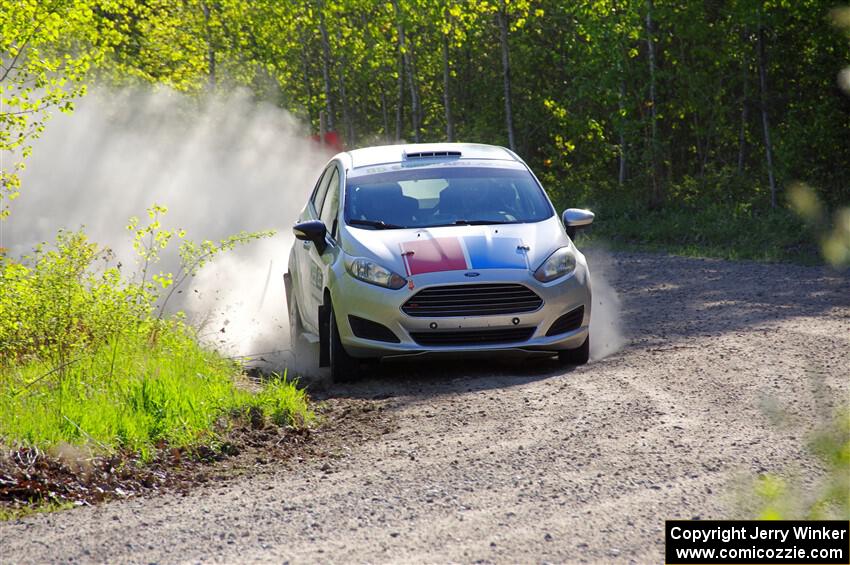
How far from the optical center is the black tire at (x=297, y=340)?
10966 mm

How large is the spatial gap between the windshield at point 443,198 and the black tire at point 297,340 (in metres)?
1.48

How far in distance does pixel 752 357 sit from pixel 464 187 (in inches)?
112

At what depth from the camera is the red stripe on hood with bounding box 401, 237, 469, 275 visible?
9375 mm

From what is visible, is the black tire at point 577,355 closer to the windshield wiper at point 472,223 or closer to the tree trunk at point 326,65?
the windshield wiper at point 472,223

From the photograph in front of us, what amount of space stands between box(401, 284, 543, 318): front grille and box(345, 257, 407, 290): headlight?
19 centimetres

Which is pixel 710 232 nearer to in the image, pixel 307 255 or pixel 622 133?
pixel 622 133

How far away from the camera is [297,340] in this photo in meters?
11.5

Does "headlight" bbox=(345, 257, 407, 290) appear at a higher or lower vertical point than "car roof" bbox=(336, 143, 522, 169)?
lower

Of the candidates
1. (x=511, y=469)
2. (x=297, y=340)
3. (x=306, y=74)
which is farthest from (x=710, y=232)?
(x=306, y=74)

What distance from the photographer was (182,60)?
3012cm

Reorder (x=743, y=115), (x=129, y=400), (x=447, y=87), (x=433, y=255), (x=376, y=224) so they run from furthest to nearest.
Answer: (x=447, y=87) < (x=743, y=115) < (x=376, y=224) < (x=433, y=255) < (x=129, y=400)

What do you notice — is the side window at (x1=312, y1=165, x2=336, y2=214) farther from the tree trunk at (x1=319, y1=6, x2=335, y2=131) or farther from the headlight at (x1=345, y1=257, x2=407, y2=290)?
the tree trunk at (x1=319, y1=6, x2=335, y2=131)

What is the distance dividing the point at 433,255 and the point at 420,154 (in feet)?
6.21

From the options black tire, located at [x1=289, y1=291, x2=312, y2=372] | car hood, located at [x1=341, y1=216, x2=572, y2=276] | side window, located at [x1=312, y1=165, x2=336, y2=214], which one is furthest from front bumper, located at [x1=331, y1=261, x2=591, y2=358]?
side window, located at [x1=312, y1=165, x2=336, y2=214]
